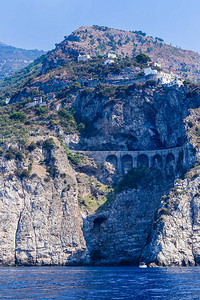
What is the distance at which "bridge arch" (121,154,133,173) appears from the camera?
340 ft

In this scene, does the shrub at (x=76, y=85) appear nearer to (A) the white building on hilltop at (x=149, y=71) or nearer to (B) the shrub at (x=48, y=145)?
(A) the white building on hilltop at (x=149, y=71)

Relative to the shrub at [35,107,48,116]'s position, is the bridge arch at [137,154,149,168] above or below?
below

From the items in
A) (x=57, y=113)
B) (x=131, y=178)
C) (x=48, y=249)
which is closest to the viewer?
(x=48, y=249)

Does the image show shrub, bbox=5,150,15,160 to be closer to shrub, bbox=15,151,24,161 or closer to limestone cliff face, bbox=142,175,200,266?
shrub, bbox=15,151,24,161

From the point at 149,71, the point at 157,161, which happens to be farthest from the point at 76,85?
the point at 157,161

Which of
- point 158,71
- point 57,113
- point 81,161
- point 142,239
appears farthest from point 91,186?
point 158,71

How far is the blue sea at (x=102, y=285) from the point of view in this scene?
48.3 meters

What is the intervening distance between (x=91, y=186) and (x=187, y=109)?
24838 millimetres

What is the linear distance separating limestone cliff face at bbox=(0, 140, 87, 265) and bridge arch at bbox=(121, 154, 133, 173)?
518 inches

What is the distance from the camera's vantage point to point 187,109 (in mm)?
103562

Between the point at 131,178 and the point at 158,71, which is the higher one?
the point at 158,71

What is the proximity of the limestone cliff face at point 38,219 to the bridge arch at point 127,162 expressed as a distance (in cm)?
1316

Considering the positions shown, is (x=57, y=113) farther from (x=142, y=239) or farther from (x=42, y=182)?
(x=142, y=239)

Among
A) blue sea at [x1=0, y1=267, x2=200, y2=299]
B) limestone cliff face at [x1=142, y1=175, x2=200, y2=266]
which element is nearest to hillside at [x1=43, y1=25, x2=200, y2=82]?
limestone cliff face at [x1=142, y1=175, x2=200, y2=266]
